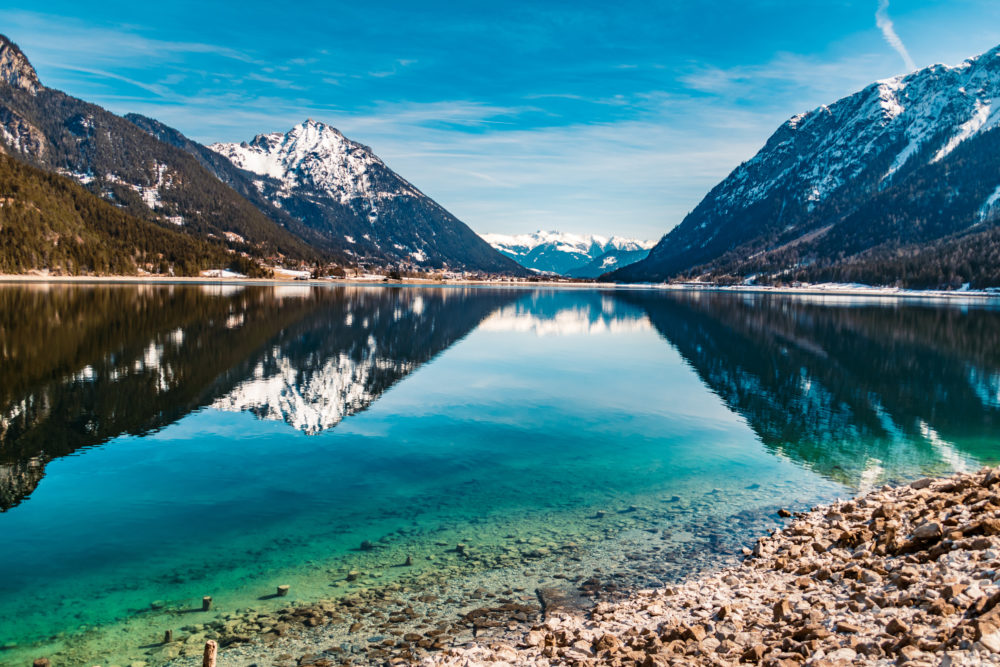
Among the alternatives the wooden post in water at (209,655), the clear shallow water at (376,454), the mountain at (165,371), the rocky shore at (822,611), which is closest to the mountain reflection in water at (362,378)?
the mountain at (165,371)

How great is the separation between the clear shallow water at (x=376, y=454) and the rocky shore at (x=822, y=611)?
235 cm

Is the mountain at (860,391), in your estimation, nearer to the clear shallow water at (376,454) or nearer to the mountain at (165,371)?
the clear shallow water at (376,454)

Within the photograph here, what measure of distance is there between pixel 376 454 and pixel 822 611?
17.3 metres

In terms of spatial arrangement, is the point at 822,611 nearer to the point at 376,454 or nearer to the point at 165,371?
the point at 376,454

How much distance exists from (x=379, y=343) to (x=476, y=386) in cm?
2328

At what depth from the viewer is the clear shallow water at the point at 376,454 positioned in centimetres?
1449

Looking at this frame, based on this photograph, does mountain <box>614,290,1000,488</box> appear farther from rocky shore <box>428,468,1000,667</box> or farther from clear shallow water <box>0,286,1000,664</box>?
rocky shore <box>428,468,1000,667</box>

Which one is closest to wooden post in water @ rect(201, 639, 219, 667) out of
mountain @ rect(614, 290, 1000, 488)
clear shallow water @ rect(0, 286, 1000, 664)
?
clear shallow water @ rect(0, 286, 1000, 664)

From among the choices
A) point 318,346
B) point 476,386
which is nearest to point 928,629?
point 476,386

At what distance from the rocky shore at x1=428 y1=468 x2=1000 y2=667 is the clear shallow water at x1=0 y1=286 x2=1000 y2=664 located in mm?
2345

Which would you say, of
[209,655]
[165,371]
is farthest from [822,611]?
[165,371]

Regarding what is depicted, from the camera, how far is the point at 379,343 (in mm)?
60906

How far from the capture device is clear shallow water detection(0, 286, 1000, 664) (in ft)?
47.5

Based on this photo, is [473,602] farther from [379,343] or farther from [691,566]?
[379,343]
